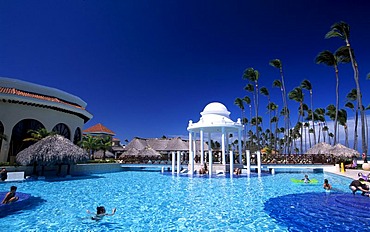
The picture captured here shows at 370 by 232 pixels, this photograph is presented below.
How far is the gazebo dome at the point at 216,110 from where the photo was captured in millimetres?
24516

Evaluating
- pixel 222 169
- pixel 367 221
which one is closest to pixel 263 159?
pixel 222 169

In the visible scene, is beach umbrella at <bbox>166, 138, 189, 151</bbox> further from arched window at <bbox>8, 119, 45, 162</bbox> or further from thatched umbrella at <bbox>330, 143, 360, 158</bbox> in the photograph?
arched window at <bbox>8, 119, 45, 162</bbox>

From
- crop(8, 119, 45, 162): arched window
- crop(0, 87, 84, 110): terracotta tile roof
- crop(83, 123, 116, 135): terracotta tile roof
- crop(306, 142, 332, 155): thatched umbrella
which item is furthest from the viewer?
crop(83, 123, 116, 135): terracotta tile roof

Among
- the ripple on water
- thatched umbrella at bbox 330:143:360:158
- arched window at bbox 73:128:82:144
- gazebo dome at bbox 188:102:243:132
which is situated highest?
gazebo dome at bbox 188:102:243:132

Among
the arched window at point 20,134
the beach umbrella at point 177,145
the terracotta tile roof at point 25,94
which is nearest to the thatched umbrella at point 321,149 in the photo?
the beach umbrella at point 177,145

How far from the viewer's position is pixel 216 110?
24531 millimetres

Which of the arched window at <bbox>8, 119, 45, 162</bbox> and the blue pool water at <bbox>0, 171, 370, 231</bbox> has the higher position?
the arched window at <bbox>8, 119, 45, 162</bbox>

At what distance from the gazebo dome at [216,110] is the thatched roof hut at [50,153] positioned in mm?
12247

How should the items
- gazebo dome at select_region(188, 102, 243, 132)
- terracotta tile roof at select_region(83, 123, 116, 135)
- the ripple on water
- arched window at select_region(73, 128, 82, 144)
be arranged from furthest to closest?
terracotta tile roof at select_region(83, 123, 116, 135)
arched window at select_region(73, 128, 82, 144)
gazebo dome at select_region(188, 102, 243, 132)
the ripple on water

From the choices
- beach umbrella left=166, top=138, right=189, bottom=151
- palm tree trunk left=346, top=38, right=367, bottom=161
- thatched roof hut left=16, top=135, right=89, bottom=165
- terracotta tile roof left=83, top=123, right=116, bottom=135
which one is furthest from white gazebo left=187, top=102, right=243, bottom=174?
terracotta tile roof left=83, top=123, right=116, bottom=135

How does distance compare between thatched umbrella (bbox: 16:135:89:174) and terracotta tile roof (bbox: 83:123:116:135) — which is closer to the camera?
thatched umbrella (bbox: 16:135:89:174)

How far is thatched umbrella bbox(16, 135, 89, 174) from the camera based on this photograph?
1850 cm

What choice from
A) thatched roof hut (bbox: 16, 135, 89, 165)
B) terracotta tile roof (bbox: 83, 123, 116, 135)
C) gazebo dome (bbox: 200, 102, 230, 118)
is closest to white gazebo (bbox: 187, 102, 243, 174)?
gazebo dome (bbox: 200, 102, 230, 118)

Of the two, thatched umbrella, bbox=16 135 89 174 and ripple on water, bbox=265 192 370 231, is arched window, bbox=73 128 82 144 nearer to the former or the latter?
thatched umbrella, bbox=16 135 89 174
